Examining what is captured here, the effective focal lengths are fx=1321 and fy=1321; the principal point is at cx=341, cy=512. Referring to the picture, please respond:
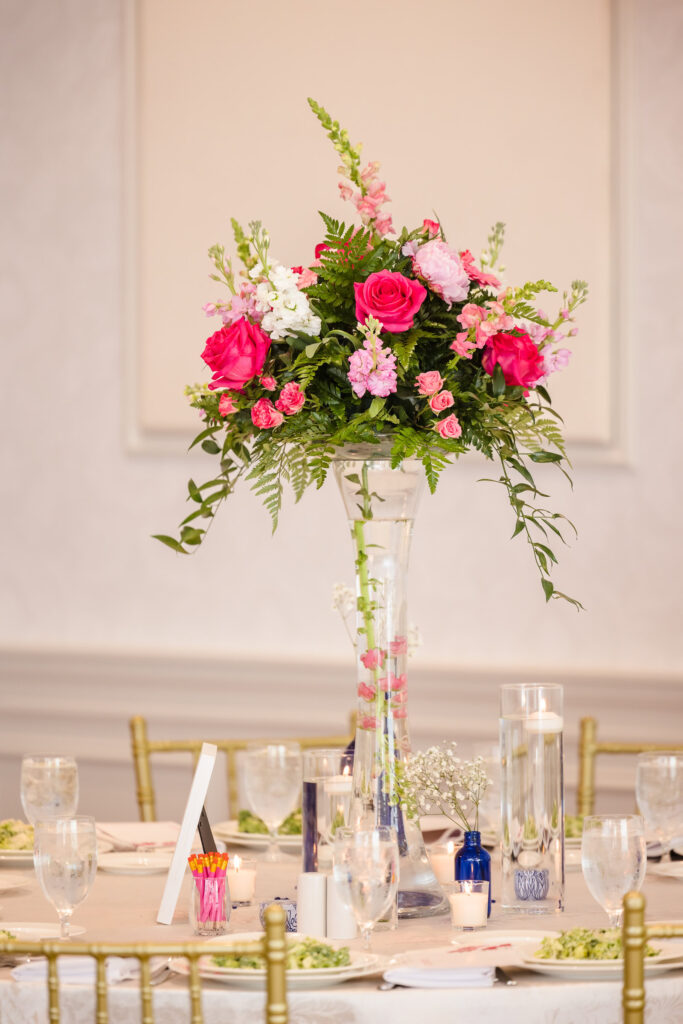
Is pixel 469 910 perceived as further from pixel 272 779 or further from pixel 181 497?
pixel 181 497

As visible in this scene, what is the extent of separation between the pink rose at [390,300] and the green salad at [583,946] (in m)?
0.80

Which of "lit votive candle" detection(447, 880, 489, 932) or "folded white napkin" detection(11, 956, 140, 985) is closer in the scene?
"folded white napkin" detection(11, 956, 140, 985)

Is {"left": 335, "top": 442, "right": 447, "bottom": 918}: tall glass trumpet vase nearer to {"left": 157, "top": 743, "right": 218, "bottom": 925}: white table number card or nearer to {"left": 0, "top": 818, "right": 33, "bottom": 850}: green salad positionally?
{"left": 157, "top": 743, "right": 218, "bottom": 925}: white table number card

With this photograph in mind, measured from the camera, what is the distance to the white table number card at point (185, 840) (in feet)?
5.88

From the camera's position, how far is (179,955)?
1.27 meters

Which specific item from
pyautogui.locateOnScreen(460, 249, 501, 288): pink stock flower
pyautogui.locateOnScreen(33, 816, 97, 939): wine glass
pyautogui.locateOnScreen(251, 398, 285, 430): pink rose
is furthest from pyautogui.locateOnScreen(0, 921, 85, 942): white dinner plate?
pyautogui.locateOnScreen(460, 249, 501, 288): pink stock flower

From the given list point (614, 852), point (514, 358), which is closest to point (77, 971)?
point (614, 852)

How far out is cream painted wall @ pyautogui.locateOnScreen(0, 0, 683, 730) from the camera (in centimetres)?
339

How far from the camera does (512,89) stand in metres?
3.48

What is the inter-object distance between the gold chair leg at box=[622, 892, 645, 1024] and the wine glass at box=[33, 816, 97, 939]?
0.69 m

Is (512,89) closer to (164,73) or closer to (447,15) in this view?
(447,15)

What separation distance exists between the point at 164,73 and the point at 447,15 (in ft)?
2.70

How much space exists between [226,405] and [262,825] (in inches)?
37.9

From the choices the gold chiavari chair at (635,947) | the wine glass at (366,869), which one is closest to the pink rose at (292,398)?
the wine glass at (366,869)
